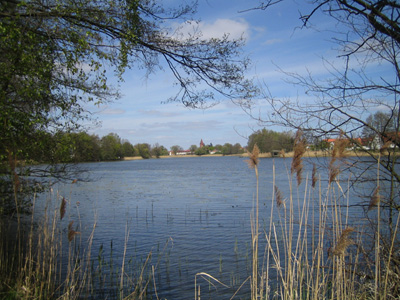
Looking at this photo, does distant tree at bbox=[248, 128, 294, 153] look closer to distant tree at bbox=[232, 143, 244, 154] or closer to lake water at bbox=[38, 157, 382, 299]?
distant tree at bbox=[232, 143, 244, 154]

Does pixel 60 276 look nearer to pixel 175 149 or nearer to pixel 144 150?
pixel 144 150

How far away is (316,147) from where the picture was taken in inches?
201

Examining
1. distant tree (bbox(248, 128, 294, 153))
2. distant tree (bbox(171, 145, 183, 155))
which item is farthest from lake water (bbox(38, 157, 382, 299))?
distant tree (bbox(171, 145, 183, 155))

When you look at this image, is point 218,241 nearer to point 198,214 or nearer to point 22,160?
point 198,214

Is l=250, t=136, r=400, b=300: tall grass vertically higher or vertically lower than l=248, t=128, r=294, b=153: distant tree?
lower

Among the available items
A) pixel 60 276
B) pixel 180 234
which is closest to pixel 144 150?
pixel 180 234

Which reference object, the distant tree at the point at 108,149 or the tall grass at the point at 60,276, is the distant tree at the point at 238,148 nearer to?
the tall grass at the point at 60,276

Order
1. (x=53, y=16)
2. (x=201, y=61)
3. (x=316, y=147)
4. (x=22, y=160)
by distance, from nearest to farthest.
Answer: (x=316, y=147) < (x=53, y=16) < (x=201, y=61) < (x=22, y=160)

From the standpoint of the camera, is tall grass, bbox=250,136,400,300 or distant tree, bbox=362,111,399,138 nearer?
tall grass, bbox=250,136,400,300

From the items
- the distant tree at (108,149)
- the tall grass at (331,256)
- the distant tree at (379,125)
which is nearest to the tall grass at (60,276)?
the tall grass at (331,256)

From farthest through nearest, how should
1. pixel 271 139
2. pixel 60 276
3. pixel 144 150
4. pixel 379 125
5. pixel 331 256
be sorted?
pixel 144 150 < pixel 60 276 < pixel 271 139 < pixel 379 125 < pixel 331 256

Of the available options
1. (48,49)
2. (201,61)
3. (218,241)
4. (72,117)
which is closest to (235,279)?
(218,241)

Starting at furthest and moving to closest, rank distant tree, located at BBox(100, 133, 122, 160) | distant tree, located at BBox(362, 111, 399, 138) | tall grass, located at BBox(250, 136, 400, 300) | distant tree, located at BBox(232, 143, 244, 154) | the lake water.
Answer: distant tree, located at BBox(100, 133, 122, 160), the lake water, distant tree, located at BBox(232, 143, 244, 154), distant tree, located at BBox(362, 111, 399, 138), tall grass, located at BBox(250, 136, 400, 300)

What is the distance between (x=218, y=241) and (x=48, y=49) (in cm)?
730
